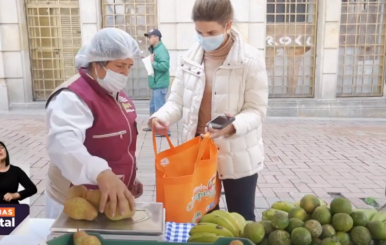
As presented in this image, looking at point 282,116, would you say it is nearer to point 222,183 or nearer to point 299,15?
point 299,15

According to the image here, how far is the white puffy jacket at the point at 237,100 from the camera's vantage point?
211cm

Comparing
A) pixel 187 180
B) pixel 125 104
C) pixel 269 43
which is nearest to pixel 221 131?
pixel 187 180

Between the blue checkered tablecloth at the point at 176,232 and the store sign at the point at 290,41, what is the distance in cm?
759

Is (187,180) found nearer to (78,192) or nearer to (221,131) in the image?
(221,131)

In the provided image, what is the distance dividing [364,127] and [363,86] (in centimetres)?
171

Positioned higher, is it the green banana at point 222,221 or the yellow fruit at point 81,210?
the yellow fruit at point 81,210

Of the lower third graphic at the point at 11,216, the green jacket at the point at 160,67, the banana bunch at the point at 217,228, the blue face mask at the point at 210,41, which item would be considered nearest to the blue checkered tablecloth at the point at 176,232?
the banana bunch at the point at 217,228

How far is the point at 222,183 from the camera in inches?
92.9

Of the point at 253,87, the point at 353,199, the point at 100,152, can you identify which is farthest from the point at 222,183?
the point at 353,199

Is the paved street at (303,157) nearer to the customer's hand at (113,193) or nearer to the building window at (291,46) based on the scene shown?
the building window at (291,46)

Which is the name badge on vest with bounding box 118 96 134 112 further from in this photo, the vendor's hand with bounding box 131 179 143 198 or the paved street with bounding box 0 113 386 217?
the paved street with bounding box 0 113 386 217

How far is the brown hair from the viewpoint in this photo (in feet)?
6.65

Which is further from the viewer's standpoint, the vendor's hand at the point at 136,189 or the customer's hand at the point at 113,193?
the vendor's hand at the point at 136,189

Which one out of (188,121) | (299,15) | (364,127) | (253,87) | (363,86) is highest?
(299,15)
